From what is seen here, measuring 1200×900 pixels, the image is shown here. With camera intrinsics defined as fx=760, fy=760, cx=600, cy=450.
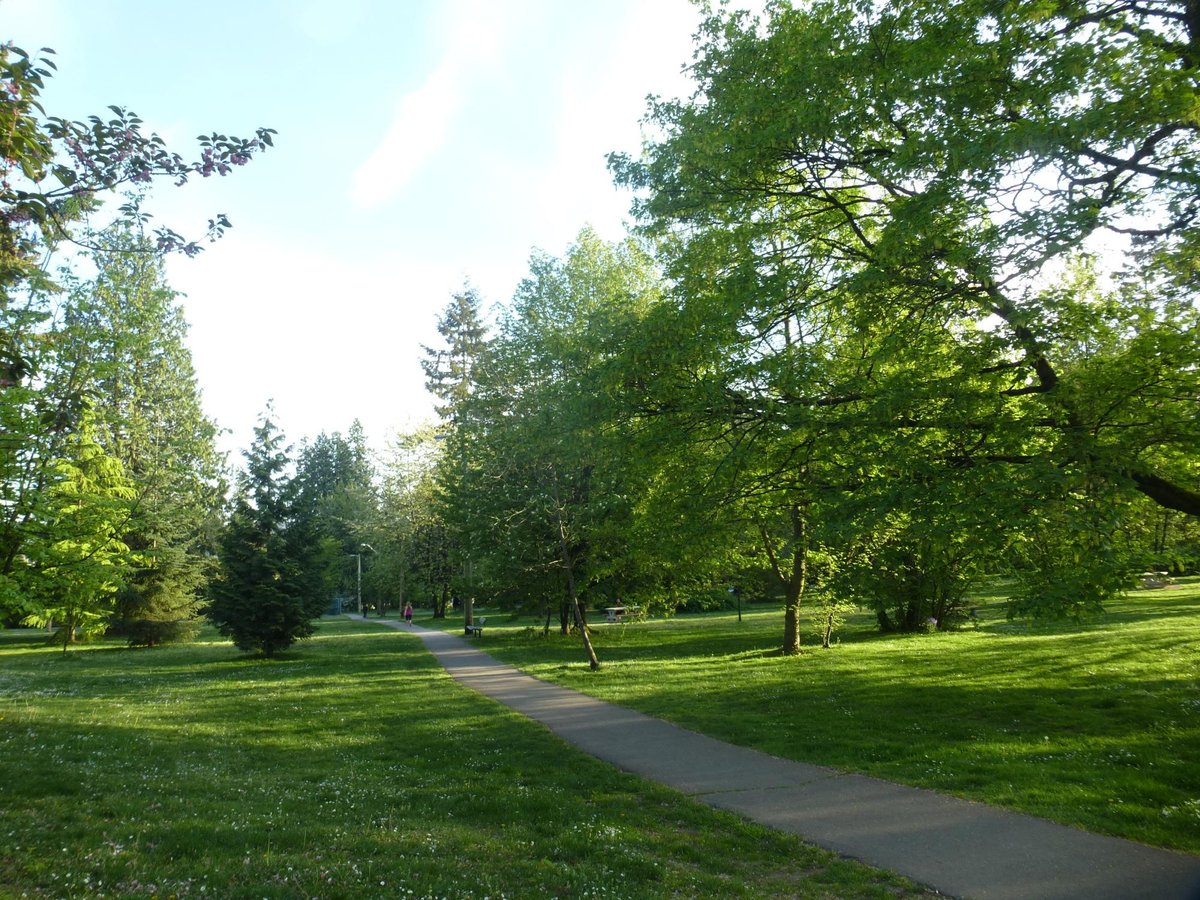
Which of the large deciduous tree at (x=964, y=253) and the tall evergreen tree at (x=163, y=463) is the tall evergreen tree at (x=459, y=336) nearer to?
the tall evergreen tree at (x=163, y=463)

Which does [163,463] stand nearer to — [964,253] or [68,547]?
[68,547]

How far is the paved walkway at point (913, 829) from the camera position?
4766 millimetres

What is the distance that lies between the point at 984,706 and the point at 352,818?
8873mm

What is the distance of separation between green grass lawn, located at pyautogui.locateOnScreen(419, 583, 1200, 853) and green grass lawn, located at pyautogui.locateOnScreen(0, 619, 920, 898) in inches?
94.9

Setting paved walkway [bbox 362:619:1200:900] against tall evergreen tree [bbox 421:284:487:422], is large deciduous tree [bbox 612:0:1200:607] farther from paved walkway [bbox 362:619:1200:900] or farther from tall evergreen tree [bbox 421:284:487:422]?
tall evergreen tree [bbox 421:284:487:422]

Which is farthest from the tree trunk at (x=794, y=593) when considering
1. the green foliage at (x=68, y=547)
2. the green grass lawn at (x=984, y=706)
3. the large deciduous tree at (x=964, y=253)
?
the green foliage at (x=68, y=547)

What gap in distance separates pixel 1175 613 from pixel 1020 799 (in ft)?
70.2

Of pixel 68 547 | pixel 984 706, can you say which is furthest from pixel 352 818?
pixel 984 706

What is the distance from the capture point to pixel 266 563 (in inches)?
920

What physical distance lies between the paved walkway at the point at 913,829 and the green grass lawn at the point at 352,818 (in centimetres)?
35

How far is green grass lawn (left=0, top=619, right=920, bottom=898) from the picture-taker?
15.5 ft

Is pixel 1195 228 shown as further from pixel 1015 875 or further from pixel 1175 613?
pixel 1175 613

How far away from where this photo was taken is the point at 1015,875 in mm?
4902

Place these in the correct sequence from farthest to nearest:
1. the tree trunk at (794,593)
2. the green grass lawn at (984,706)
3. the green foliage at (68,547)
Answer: the tree trunk at (794,593), the green foliage at (68,547), the green grass lawn at (984,706)
